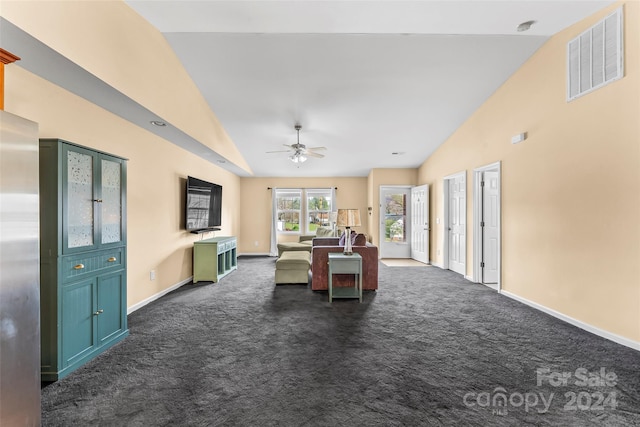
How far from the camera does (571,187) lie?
3.04m

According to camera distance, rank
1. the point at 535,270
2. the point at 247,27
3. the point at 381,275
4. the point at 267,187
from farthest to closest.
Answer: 1. the point at 267,187
2. the point at 381,275
3. the point at 535,270
4. the point at 247,27

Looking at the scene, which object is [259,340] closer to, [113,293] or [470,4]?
[113,293]

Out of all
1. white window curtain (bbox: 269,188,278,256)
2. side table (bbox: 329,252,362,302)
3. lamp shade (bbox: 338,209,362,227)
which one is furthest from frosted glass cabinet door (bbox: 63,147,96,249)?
white window curtain (bbox: 269,188,278,256)

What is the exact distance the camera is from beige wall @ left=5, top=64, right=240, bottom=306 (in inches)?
89.2

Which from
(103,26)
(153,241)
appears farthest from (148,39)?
(153,241)

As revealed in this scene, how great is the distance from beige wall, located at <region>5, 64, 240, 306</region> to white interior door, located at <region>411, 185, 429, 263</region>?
518 centimetres

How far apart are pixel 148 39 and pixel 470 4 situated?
3230 millimetres

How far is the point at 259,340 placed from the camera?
2.60 m

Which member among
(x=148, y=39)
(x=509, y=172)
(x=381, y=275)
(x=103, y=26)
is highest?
(x=148, y=39)

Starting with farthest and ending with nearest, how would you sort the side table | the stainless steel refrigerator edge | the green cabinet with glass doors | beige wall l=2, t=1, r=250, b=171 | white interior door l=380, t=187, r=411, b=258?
white interior door l=380, t=187, r=411, b=258 → the side table → the green cabinet with glass doors → beige wall l=2, t=1, r=250, b=171 → the stainless steel refrigerator edge

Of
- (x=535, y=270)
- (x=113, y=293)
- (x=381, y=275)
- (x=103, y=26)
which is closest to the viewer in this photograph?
(x=103, y=26)

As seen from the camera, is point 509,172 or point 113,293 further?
point 509,172

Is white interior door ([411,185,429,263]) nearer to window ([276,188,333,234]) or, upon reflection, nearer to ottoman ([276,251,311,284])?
window ([276,188,333,234])

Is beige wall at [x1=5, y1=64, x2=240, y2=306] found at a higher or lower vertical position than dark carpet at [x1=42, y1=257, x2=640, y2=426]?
higher
